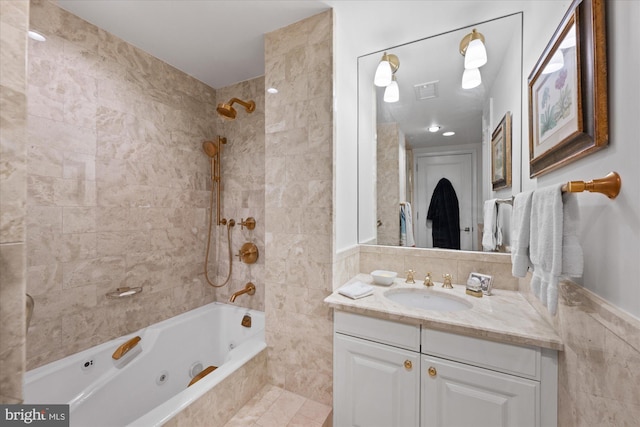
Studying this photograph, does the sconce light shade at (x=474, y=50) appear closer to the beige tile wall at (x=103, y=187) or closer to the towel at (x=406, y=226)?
the towel at (x=406, y=226)

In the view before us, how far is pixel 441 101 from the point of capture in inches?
69.1

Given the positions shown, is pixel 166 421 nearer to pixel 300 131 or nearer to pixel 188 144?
pixel 300 131

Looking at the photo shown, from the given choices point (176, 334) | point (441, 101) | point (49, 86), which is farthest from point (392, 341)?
point (49, 86)

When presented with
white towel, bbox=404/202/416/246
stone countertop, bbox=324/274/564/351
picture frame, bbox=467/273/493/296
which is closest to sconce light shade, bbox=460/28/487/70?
white towel, bbox=404/202/416/246

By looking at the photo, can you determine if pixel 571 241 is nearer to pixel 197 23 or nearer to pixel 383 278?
pixel 383 278

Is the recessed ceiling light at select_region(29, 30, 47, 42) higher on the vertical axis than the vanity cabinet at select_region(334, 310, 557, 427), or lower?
higher

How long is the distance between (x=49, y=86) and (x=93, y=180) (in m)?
0.56

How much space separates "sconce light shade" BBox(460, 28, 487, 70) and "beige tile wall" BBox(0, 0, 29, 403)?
1.90m

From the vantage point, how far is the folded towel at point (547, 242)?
2.65 ft

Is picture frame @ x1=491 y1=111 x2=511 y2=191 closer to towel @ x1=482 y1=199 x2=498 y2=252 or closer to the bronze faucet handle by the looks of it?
towel @ x1=482 y1=199 x2=498 y2=252

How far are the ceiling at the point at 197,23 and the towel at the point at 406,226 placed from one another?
137 centimetres

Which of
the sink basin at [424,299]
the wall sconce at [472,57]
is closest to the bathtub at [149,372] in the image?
the sink basin at [424,299]

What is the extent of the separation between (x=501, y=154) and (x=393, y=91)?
848 millimetres

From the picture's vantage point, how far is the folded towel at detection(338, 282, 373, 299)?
4.74 feet
